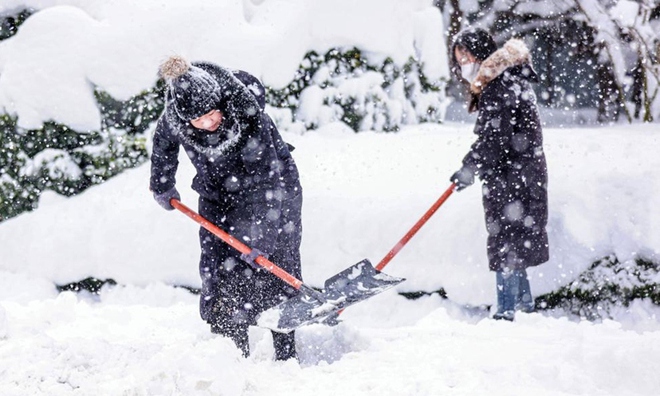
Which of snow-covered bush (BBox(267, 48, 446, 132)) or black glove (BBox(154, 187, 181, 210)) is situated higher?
snow-covered bush (BBox(267, 48, 446, 132))

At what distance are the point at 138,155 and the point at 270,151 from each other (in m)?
3.16

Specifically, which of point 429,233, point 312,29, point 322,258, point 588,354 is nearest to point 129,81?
point 312,29

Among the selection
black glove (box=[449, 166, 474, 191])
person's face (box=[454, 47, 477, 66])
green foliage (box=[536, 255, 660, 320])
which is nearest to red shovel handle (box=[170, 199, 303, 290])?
black glove (box=[449, 166, 474, 191])

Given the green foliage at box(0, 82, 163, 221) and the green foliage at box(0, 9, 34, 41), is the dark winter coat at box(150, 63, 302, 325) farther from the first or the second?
the green foliage at box(0, 9, 34, 41)

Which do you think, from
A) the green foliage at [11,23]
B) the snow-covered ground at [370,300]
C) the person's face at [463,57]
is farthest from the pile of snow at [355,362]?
the green foliage at [11,23]

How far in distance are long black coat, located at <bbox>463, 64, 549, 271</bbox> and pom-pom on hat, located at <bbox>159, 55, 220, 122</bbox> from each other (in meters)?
1.73

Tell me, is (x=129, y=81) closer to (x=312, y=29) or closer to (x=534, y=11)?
(x=312, y=29)

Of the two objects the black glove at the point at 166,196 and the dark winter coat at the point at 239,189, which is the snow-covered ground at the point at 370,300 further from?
the black glove at the point at 166,196

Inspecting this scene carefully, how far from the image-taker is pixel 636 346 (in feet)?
9.92

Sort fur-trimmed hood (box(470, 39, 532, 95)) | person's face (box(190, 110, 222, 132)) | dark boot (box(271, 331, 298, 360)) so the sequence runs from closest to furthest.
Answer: person's face (box(190, 110, 222, 132)) → dark boot (box(271, 331, 298, 360)) → fur-trimmed hood (box(470, 39, 532, 95))

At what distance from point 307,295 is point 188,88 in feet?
3.72

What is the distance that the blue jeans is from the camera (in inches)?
156

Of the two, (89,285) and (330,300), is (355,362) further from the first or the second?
(89,285)

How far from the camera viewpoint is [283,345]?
10.7 ft
